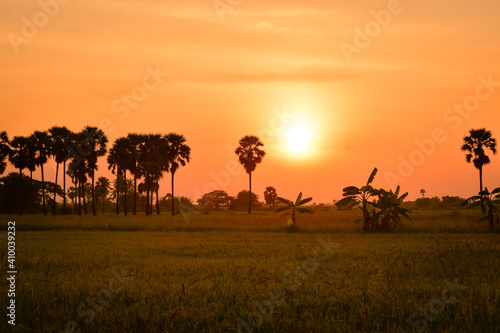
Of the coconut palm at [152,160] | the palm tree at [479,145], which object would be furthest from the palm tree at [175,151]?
the palm tree at [479,145]

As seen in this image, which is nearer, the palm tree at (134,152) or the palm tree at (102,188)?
the palm tree at (134,152)

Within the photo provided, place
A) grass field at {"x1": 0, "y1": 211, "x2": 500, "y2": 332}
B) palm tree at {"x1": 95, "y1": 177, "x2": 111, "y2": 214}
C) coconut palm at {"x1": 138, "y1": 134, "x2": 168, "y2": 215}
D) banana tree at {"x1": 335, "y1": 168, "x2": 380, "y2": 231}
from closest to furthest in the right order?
1. grass field at {"x1": 0, "y1": 211, "x2": 500, "y2": 332}
2. banana tree at {"x1": 335, "y1": 168, "x2": 380, "y2": 231}
3. coconut palm at {"x1": 138, "y1": 134, "x2": 168, "y2": 215}
4. palm tree at {"x1": 95, "y1": 177, "x2": 111, "y2": 214}

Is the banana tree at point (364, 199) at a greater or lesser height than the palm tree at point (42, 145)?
lesser

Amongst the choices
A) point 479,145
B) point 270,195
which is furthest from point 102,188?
point 479,145

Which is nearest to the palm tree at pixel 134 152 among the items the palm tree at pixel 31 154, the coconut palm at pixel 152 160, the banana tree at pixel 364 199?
the coconut palm at pixel 152 160

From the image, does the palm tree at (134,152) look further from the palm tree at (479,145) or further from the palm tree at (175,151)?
the palm tree at (479,145)

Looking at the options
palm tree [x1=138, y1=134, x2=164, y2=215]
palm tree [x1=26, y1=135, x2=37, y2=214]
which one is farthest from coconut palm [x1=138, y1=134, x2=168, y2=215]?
palm tree [x1=26, y1=135, x2=37, y2=214]

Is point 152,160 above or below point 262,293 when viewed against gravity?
above

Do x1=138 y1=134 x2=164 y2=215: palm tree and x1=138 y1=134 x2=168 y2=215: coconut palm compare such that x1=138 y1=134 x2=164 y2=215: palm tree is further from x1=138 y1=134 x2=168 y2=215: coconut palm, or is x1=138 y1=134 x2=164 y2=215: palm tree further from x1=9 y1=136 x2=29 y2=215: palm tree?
x1=9 y1=136 x2=29 y2=215: palm tree

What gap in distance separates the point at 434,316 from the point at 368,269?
539 cm

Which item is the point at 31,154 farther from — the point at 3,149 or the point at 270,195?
the point at 270,195

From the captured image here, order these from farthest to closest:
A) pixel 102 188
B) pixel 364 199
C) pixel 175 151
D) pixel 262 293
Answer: pixel 102 188 < pixel 175 151 < pixel 364 199 < pixel 262 293

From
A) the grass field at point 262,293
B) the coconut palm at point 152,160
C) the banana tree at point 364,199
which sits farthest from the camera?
the coconut palm at point 152,160

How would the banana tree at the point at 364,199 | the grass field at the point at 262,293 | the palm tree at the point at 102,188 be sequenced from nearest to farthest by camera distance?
the grass field at the point at 262,293
the banana tree at the point at 364,199
the palm tree at the point at 102,188
